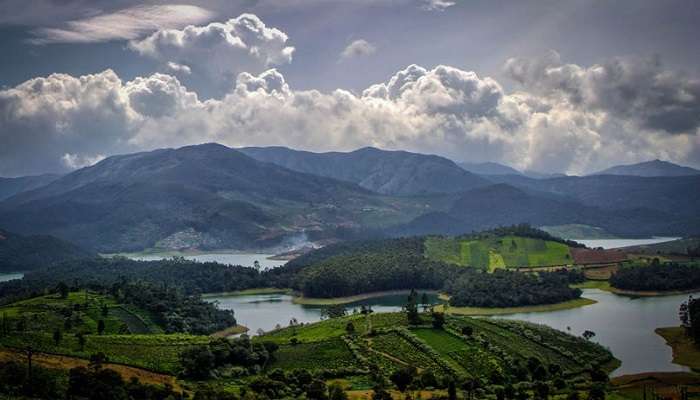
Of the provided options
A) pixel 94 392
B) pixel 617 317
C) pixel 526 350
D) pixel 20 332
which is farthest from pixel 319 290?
pixel 94 392

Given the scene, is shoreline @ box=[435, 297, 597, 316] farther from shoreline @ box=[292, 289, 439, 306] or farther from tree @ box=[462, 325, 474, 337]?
tree @ box=[462, 325, 474, 337]

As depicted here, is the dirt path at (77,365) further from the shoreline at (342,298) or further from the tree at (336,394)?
the shoreline at (342,298)

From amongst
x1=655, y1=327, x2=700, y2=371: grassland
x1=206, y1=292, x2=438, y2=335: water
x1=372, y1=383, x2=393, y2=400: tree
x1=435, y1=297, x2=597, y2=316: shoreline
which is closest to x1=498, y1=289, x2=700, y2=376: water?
x1=655, y1=327, x2=700, y2=371: grassland

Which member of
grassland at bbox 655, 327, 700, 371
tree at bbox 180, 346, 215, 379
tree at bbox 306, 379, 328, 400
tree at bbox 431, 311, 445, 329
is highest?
tree at bbox 431, 311, 445, 329

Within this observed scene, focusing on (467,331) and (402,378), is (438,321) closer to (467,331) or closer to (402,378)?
(467,331)

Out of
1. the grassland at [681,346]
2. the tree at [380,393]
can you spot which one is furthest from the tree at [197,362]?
the grassland at [681,346]

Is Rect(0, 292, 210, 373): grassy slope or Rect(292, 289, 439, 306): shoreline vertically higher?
Rect(0, 292, 210, 373): grassy slope

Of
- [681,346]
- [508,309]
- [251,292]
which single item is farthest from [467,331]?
[251,292]
